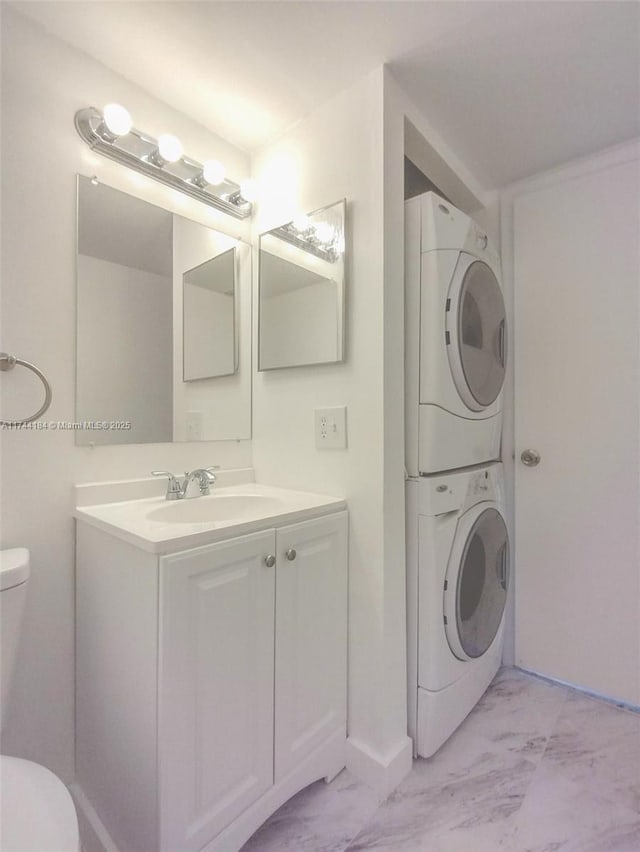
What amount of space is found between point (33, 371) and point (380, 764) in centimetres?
152

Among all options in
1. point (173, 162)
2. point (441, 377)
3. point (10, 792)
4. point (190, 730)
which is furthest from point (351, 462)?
point (173, 162)

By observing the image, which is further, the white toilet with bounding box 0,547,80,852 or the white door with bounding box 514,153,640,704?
the white door with bounding box 514,153,640,704

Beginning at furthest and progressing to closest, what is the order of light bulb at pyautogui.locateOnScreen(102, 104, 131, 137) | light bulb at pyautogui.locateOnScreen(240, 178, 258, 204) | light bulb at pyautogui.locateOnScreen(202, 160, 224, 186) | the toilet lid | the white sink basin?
light bulb at pyautogui.locateOnScreen(240, 178, 258, 204) → light bulb at pyautogui.locateOnScreen(202, 160, 224, 186) → the white sink basin → light bulb at pyautogui.locateOnScreen(102, 104, 131, 137) → the toilet lid

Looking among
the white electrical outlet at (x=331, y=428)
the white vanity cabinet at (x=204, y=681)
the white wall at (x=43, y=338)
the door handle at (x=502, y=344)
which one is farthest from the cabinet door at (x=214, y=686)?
the door handle at (x=502, y=344)

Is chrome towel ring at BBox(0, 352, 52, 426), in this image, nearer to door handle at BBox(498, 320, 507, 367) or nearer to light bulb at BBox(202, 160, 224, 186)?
light bulb at BBox(202, 160, 224, 186)

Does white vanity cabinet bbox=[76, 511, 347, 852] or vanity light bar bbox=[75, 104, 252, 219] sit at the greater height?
vanity light bar bbox=[75, 104, 252, 219]

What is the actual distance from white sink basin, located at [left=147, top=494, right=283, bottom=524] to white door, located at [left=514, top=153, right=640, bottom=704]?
120cm

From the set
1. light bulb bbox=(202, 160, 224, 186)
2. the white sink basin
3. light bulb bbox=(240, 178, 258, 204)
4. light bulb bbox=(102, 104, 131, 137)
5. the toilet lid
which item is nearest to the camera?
the toilet lid

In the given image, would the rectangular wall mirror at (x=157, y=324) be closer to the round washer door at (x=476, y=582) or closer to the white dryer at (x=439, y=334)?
the white dryer at (x=439, y=334)

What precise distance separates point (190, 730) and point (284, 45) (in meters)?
1.80

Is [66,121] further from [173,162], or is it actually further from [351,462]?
[351,462]

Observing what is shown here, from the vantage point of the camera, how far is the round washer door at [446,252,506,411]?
134 cm

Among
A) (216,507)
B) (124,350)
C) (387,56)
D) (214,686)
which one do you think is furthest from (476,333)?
(214,686)

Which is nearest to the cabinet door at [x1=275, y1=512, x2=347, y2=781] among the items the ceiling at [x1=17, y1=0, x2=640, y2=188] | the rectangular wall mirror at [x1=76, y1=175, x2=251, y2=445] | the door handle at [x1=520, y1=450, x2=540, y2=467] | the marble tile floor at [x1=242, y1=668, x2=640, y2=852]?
the marble tile floor at [x1=242, y1=668, x2=640, y2=852]
